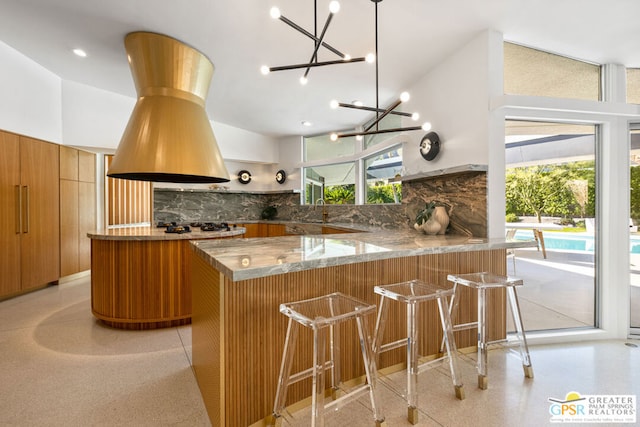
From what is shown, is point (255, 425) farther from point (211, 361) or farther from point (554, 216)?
point (554, 216)

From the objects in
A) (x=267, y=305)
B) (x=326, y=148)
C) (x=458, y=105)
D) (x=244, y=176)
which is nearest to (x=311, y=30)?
(x=458, y=105)

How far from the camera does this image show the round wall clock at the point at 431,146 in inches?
120

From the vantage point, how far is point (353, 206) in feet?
16.7

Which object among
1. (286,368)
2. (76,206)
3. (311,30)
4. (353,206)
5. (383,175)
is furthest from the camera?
(353,206)

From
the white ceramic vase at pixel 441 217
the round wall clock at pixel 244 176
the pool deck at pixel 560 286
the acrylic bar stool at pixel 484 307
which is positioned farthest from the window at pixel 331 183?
the acrylic bar stool at pixel 484 307

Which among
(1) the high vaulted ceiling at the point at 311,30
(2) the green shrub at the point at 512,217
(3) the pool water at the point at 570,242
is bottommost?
(3) the pool water at the point at 570,242

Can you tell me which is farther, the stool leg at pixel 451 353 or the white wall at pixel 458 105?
the white wall at pixel 458 105

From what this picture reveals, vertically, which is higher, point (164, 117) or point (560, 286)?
point (164, 117)

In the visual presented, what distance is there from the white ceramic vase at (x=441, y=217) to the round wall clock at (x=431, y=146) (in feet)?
1.98

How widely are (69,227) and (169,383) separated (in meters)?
3.73

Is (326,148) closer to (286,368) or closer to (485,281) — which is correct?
(485,281)

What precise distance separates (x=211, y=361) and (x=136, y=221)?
4552mm

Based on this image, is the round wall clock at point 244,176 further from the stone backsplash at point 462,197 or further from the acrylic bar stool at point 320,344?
the acrylic bar stool at point 320,344

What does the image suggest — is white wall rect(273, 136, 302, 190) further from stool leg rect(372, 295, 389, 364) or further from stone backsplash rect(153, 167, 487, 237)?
stool leg rect(372, 295, 389, 364)
